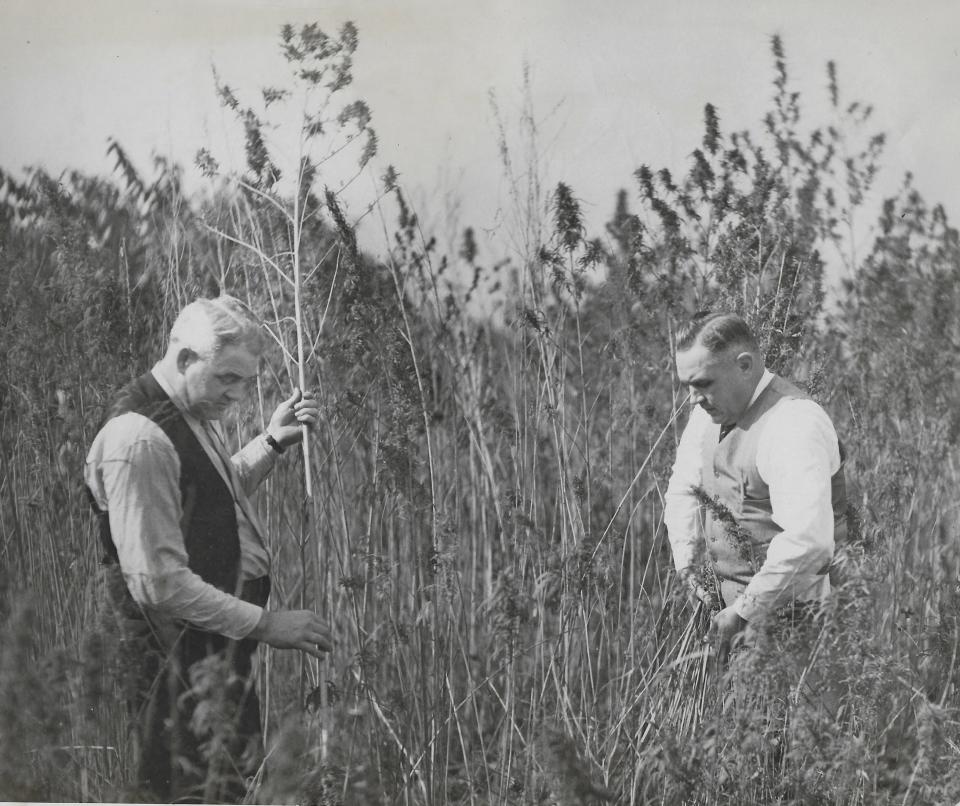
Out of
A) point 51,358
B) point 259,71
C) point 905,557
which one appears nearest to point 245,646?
point 51,358

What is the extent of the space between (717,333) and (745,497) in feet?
1.57

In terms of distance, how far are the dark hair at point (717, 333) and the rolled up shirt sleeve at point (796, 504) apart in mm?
233

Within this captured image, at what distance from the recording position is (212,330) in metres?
3.11

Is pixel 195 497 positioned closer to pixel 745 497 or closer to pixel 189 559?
pixel 189 559

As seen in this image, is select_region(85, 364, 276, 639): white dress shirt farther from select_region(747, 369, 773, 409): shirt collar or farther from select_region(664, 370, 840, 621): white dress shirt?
select_region(747, 369, 773, 409): shirt collar

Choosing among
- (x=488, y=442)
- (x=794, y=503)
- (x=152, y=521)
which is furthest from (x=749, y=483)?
(x=152, y=521)

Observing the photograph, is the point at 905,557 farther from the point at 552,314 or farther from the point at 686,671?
the point at 552,314

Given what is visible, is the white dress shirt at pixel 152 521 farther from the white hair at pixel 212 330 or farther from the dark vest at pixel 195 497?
the white hair at pixel 212 330

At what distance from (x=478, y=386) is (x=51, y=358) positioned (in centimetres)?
136

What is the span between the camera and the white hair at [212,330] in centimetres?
311

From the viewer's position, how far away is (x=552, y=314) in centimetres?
371

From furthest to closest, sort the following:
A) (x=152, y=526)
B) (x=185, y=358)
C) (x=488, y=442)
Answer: (x=488, y=442) → (x=185, y=358) → (x=152, y=526)

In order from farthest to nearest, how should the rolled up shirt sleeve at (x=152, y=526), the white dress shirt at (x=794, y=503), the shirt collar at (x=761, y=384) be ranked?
the shirt collar at (x=761, y=384)
the white dress shirt at (x=794, y=503)
the rolled up shirt sleeve at (x=152, y=526)

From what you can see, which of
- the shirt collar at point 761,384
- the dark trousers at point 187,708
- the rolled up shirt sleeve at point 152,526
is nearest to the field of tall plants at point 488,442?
the dark trousers at point 187,708
